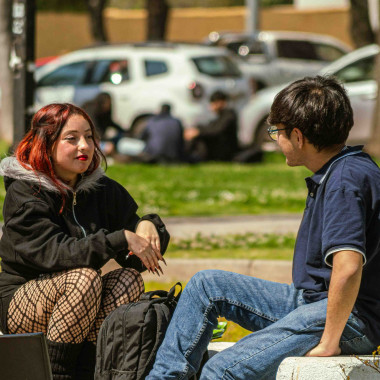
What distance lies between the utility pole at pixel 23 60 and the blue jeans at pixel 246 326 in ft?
13.2

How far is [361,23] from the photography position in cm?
2241

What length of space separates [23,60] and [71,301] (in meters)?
3.95

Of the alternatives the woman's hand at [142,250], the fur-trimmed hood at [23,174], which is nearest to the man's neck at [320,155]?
the woman's hand at [142,250]

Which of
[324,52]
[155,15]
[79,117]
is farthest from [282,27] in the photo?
[79,117]

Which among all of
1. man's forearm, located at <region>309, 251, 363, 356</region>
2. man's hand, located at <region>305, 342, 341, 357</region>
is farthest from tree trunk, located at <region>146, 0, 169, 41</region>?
man's forearm, located at <region>309, 251, 363, 356</region>

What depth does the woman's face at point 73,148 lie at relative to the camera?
13.2 feet

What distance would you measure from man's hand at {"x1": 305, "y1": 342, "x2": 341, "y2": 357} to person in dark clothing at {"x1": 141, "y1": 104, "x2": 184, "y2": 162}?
1021cm

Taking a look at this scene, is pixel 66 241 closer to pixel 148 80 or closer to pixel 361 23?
pixel 148 80

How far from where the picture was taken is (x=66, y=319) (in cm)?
375

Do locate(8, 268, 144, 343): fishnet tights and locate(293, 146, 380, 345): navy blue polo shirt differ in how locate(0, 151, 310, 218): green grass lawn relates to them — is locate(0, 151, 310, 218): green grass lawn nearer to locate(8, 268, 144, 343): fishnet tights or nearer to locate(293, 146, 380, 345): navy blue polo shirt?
locate(8, 268, 144, 343): fishnet tights

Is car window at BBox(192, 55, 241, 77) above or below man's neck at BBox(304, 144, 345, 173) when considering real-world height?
below

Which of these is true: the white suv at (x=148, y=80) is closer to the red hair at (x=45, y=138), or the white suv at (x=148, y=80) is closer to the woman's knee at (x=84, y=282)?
the red hair at (x=45, y=138)

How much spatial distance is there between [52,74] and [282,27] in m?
15.1

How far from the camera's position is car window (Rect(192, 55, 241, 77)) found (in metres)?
15.0
